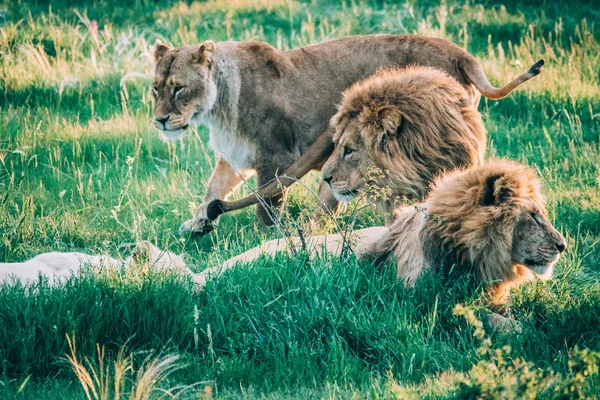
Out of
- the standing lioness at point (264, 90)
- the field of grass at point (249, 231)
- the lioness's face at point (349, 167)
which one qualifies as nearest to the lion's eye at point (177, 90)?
the standing lioness at point (264, 90)

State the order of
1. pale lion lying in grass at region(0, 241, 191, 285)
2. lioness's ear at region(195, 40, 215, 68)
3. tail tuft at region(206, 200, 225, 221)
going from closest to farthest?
pale lion lying in grass at region(0, 241, 191, 285) < tail tuft at region(206, 200, 225, 221) < lioness's ear at region(195, 40, 215, 68)

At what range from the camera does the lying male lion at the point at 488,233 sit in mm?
4035

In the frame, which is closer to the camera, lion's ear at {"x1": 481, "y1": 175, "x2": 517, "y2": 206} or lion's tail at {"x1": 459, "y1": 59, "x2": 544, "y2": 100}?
lion's ear at {"x1": 481, "y1": 175, "x2": 517, "y2": 206}

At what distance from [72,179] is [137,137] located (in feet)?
2.50

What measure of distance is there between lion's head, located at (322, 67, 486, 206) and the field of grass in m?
0.64

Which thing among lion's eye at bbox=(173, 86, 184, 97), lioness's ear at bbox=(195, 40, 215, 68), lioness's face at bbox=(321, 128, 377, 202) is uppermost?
lioness's ear at bbox=(195, 40, 215, 68)

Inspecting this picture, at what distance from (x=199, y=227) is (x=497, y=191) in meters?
2.46

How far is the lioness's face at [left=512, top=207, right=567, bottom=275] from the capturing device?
4008 mm

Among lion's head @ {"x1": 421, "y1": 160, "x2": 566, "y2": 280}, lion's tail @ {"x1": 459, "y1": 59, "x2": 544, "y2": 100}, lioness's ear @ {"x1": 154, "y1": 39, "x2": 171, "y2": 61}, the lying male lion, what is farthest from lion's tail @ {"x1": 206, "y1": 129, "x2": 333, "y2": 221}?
lion's head @ {"x1": 421, "y1": 160, "x2": 566, "y2": 280}

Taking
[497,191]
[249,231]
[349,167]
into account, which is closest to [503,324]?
[497,191]

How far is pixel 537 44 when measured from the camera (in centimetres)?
950

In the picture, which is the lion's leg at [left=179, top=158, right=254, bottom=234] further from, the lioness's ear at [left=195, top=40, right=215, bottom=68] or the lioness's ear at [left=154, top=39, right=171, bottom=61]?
the lioness's ear at [left=154, top=39, right=171, bottom=61]

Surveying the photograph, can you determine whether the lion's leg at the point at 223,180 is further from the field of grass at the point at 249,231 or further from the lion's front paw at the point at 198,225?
the lion's front paw at the point at 198,225

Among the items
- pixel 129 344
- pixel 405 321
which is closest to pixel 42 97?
pixel 129 344
